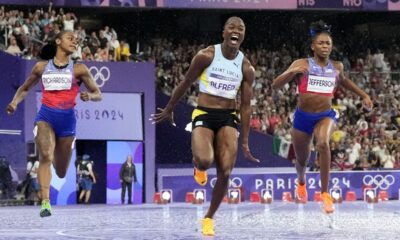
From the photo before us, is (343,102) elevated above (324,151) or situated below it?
above

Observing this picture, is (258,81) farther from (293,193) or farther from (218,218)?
(218,218)

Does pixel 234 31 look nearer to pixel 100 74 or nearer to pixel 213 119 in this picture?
pixel 213 119

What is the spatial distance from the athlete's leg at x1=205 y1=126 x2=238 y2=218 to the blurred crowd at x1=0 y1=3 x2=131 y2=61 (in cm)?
1564

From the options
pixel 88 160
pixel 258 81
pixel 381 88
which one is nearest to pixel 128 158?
pixel 88 160

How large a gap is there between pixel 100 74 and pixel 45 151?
15.4 metres

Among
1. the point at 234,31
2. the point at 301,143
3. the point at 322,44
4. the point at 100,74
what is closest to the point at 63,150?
the point at 234,31

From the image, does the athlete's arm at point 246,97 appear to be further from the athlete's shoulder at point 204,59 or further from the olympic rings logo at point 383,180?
the olympic rings logo at point 383,180

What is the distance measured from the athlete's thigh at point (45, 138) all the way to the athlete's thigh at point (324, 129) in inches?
144

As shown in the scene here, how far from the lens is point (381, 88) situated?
113 feet

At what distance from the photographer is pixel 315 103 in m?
14.2

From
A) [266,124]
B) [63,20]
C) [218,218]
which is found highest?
[63,20]

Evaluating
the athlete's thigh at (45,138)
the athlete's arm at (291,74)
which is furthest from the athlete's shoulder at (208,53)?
the athlete's thigh at (45,138)

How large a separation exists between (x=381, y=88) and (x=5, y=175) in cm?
1415

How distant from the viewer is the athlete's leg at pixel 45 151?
503 inches
